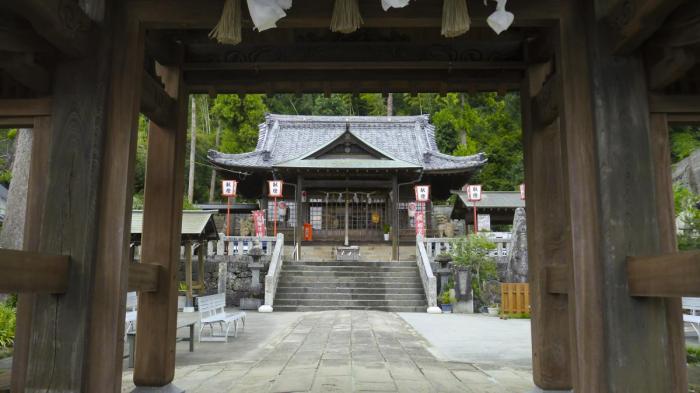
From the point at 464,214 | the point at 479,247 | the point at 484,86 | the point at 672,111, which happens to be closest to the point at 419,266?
the point at 479,247

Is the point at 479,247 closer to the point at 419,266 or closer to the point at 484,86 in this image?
the point at 419,266

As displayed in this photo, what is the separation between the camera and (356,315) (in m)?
11.6

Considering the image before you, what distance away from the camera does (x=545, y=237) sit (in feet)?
12.8

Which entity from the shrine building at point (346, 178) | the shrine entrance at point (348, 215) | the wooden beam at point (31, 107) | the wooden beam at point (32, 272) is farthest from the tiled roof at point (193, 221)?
the shrine entrance at point (348, 215)

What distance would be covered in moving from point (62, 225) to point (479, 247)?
13.2 metres

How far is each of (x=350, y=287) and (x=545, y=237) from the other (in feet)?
37.7

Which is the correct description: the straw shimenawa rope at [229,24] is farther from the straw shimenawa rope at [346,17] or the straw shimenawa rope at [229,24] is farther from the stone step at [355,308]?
the stone step at [355,308]

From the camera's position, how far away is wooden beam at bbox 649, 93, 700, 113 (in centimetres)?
301

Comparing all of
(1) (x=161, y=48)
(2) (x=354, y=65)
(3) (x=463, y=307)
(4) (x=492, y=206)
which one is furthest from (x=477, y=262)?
(1) (x=161, y=48)

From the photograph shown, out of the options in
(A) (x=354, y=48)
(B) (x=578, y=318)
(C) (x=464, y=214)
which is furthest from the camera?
(C) (x=464, y=214)

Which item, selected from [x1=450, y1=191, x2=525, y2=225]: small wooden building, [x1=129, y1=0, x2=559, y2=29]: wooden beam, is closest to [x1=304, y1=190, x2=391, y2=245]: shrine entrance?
[x1=450, y1=191, x2=525, y2=225]: small wooden building

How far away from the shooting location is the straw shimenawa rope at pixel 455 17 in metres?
2.87

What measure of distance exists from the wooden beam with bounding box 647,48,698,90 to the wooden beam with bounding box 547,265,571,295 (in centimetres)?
134

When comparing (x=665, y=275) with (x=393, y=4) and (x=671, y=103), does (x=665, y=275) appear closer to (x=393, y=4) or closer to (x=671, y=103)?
(x=671, y=103)
